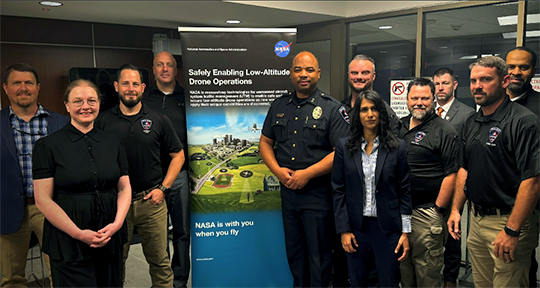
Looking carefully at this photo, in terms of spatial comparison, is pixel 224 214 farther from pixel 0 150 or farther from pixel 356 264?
pixel 0 150

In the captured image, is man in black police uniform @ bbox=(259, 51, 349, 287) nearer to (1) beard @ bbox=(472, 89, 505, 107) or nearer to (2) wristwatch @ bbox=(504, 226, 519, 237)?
(1) beard @ bbox=(472, 89, 505, 107)

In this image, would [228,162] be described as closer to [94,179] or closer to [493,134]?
[94,179]

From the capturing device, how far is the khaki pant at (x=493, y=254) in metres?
2.30

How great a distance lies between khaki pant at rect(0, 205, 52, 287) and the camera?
283 centimetres

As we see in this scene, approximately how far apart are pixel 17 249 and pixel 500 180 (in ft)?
11.0

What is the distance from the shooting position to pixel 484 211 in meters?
2.41

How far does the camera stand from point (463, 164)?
2.59 metres

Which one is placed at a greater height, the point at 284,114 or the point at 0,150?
the point at 284,114

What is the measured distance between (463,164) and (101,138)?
2302 mm

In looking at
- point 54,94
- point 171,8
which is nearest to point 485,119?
point 171,8

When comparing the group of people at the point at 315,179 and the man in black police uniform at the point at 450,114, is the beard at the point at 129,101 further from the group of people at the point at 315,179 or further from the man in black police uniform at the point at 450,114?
the man in black police uniform at the point at 450,114

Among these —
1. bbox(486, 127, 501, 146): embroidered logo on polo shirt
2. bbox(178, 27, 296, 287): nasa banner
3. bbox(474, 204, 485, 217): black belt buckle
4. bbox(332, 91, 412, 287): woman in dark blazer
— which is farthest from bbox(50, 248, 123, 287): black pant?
bbox(486, 127, 501, 146): embroidered logo on polo shirt

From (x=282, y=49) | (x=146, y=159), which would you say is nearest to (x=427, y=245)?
(x=282, y=49)

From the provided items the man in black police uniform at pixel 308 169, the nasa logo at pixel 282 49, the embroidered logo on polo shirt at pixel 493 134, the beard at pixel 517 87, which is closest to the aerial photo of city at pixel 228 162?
the man in black police uniform at pixel 308 169
